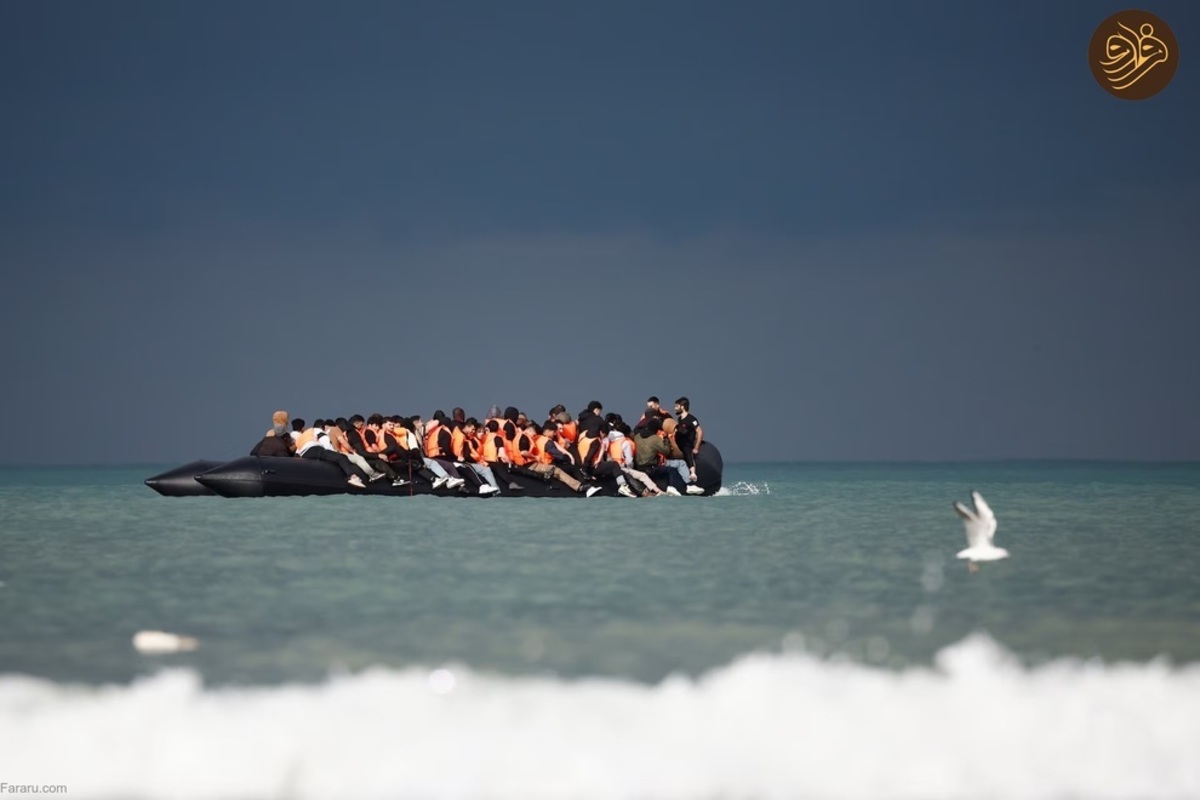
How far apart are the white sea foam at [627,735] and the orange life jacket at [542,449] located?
14.2m

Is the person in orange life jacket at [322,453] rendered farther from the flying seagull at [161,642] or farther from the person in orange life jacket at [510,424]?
the flying seagull at [161,642]

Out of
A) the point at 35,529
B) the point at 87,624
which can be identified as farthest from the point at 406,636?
the point at 35,529

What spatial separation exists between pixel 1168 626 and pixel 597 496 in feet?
48.1

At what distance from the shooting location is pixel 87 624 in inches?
413

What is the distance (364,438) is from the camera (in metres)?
23.1

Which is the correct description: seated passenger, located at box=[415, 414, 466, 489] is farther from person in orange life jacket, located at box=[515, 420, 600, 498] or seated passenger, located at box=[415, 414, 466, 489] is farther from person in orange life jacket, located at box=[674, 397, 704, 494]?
person in orange life jacket, located at box=[674, 397, 704, 494]

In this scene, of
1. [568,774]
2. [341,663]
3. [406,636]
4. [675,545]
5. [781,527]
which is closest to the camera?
[568,774]

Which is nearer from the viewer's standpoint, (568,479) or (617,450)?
(617,450)

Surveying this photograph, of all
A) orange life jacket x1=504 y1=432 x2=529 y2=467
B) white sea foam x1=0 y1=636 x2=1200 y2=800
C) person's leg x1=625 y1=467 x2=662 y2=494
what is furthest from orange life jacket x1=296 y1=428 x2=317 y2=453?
white sea foam x1=0 y1=636 x2=1200 y2=800

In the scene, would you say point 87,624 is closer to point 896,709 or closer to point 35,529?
point 896,709

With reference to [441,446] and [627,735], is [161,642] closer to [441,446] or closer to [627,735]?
[627,735]

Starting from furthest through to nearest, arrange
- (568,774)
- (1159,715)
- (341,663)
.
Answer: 1. (341,663)
2. (1159,715)
3. (568,774)

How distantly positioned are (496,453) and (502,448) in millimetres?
136

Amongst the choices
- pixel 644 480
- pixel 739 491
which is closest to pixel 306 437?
pixel 644 480
